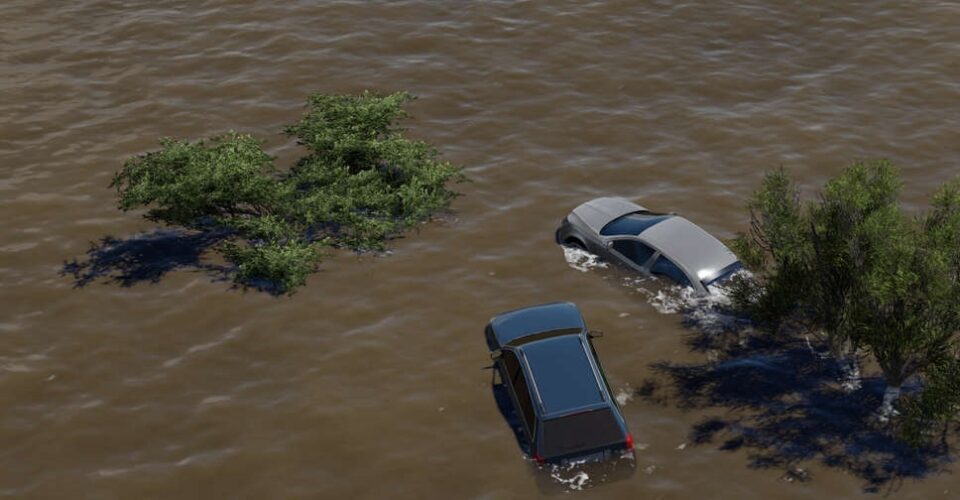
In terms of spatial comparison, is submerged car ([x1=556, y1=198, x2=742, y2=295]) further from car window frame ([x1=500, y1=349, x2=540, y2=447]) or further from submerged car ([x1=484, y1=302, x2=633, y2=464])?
car window frame ([x1=500, y1=349, x2=540, y2=447])

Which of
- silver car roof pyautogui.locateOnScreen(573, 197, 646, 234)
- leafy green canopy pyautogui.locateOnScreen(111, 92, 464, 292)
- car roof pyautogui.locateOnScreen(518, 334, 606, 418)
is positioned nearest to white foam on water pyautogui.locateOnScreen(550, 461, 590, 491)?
car roof pyautogui.locateOnScreen(518, 334, 606, 418)

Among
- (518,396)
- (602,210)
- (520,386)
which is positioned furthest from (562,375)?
(602,210)

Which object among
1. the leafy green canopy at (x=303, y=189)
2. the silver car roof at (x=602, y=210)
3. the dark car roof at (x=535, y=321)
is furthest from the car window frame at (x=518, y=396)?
the leafy green canopy at (x=303, y=189)

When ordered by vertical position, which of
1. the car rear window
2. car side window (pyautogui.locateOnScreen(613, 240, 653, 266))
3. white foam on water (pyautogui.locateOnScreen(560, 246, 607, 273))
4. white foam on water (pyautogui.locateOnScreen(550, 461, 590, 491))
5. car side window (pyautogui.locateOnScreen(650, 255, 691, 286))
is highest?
car side window (pyautogui.locateOnScreen(613, 240, 653, 266))

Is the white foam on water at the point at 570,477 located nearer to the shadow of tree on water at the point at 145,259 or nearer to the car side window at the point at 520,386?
the car side window at the point at 520,386

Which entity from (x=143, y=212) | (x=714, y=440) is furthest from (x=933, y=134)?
(x=143, y=212)

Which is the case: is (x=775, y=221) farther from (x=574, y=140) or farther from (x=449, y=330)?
(x=574, y=140)

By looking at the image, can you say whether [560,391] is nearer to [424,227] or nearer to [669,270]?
[669,270]
